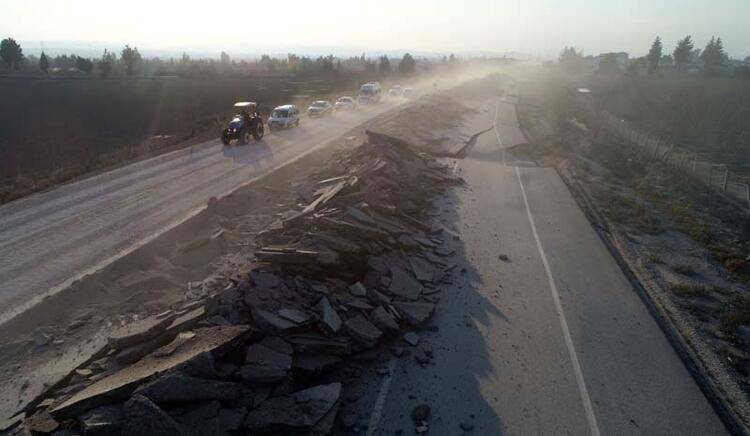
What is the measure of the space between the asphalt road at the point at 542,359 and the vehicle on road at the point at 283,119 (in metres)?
19.3

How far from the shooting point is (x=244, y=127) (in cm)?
2500

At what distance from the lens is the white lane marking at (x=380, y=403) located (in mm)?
6566

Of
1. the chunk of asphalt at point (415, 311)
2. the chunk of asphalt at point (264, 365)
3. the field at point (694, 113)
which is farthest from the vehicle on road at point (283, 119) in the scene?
the field at point (694, 113)

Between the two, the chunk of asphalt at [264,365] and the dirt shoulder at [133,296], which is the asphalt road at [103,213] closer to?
the dirt shoulder at [133,296]

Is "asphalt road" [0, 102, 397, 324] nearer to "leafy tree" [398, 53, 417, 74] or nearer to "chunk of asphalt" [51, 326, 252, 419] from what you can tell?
"chunk of asphalt" [51, 326, 252, 419]

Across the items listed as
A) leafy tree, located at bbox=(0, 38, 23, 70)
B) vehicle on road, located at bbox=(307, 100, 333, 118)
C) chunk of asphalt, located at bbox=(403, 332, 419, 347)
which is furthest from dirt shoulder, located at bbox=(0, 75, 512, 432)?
leafy tree, located at bbox=(0, 38, 23, 70)

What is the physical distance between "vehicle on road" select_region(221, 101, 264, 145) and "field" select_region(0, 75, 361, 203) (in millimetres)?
3287

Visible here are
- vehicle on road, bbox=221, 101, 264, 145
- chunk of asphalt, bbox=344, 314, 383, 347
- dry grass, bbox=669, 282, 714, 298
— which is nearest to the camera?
chunk of asphalt, bbox=344, 314, 383, 347

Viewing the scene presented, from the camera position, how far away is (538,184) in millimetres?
21016

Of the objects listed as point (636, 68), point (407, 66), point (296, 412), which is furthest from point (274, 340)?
point (636, 68)

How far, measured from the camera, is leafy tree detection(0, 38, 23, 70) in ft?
267

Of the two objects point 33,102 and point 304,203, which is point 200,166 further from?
point 33,102

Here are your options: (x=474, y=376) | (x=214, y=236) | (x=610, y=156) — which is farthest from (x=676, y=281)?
(x=610, y=156)

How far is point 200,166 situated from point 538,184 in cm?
1514
